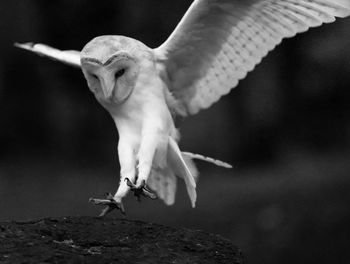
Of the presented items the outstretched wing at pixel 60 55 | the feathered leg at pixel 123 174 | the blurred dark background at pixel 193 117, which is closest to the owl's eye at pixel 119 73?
the feathered leg at pixel 123 174

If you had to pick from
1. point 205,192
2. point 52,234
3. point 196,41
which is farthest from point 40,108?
point 52,234

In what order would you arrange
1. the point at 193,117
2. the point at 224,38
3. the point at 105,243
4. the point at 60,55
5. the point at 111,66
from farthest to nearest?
Answer: 1. the point at 193,117
2. the point at 60,55
3. the point at 224,38
4. the point at 111,66
5. the point at 105,243

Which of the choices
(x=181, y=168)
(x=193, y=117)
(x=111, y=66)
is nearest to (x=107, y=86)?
(x=111, y=66)

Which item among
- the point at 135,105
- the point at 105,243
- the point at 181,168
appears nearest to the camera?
the point at 105,243

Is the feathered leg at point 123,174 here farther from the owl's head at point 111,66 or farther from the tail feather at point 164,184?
the tail feather at point 164,184

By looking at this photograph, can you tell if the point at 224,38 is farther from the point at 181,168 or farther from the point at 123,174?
the point at 123,174

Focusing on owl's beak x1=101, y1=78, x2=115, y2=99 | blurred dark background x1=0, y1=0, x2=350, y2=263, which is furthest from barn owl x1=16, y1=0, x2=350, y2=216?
blurred dark background x1=0, y1=0, x2=350, y2=263

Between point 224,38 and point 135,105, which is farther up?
point 224,38
